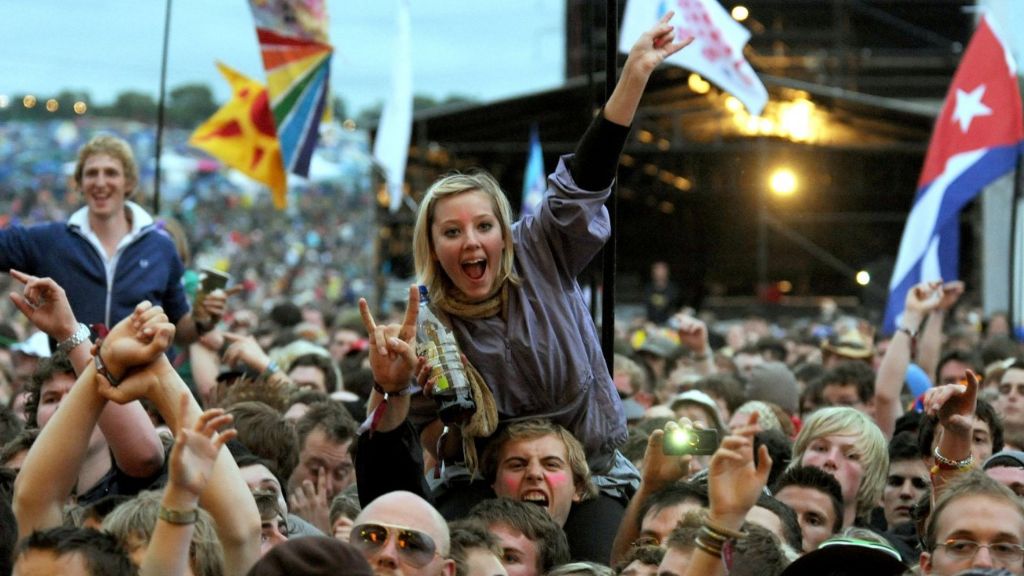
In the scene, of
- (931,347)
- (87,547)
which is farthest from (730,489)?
(931,347)

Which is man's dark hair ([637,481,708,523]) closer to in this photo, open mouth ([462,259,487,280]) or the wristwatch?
open mouth ([462,259,487,280])

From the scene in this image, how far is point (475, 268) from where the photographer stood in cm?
518

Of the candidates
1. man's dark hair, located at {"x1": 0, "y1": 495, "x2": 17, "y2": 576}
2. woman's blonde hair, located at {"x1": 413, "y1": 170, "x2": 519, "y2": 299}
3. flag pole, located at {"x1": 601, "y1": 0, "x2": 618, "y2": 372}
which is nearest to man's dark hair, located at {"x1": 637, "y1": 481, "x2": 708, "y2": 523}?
flag pole, located at {"x1": 601, "y1": 0, "x2": 618, "y2": 372}

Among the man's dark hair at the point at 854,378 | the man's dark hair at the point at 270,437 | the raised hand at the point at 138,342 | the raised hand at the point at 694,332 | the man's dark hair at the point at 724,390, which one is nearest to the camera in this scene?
the raised hand at the point at 138,342

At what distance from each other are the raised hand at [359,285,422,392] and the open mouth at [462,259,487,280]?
33 centimetres

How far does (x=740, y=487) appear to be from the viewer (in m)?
4.09

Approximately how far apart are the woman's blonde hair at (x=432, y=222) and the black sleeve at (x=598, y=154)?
0.24m

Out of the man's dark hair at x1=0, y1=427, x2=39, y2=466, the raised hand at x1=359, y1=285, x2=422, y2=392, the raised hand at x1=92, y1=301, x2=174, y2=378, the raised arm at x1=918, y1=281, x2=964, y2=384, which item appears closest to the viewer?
the raised hand at x1=92, y1=301, x2=174, y2=378

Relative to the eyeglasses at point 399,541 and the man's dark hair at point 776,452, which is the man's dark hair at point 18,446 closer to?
the eyeglasses at point 399,541

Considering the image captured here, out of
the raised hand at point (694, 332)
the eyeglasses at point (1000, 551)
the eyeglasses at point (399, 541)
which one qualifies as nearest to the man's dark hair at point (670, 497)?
the eyeglasses at point (1000, 551)

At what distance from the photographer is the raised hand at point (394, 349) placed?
480cm

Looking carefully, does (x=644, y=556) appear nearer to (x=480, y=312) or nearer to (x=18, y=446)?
(x=480, y=312)

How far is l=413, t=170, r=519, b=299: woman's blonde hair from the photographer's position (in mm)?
5195

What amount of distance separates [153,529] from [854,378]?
5.55m
